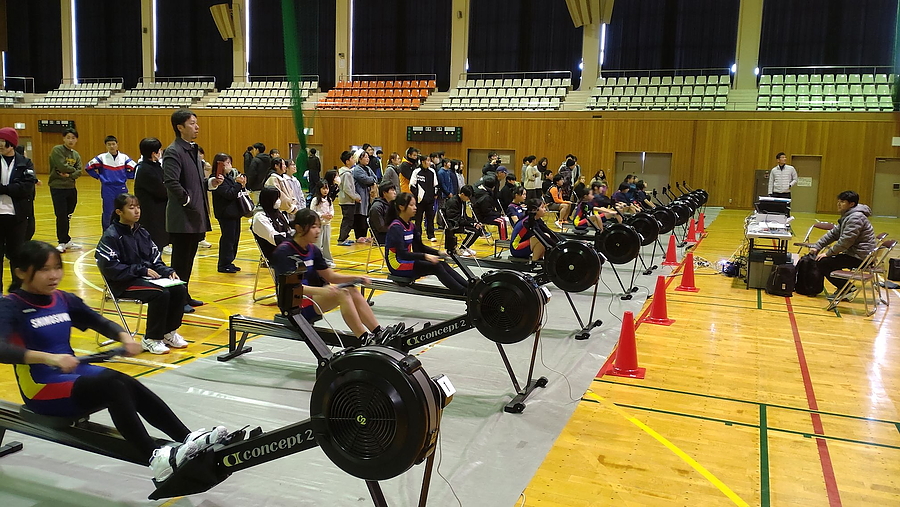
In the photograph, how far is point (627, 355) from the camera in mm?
4676

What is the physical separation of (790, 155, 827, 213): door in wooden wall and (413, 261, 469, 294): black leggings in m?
15.5

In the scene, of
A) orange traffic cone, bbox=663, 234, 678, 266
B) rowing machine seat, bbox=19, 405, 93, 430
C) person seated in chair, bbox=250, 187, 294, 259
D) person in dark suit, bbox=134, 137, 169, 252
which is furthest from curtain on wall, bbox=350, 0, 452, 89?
rowing machine seat, bbox=19, 405, 93, 430

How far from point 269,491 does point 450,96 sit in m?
20.0

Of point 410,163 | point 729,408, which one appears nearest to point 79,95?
point 410,163

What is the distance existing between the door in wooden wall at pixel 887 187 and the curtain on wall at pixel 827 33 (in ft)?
9.93

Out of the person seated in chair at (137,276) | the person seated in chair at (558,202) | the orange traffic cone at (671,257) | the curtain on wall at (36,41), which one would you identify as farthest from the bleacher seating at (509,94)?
the curtain on wall at (36,41)

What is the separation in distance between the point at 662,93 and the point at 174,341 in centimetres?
1769

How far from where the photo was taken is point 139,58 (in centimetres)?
2717

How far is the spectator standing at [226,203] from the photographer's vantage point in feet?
24.7

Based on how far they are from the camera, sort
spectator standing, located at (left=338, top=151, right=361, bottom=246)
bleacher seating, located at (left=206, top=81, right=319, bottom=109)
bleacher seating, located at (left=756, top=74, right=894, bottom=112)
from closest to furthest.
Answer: spectator standing, located at (left=338, top=151, right=361, bottom=246)
bleacher seating, located at (left=756, top=74, right=894, bottom=112)
bleacher seating, located at (left=206, top=81, right=319, bottom=109)

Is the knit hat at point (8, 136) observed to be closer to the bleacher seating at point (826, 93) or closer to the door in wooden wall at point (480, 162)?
the door in wooden wall at point (480, 162)

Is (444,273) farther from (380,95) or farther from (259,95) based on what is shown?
(259,95)

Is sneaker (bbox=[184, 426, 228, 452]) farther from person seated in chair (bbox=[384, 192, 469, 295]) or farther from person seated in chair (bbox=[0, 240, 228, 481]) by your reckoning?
person seated in chair (bbox=[384, 192, 469, 295])

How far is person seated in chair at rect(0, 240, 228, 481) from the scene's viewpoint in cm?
257
